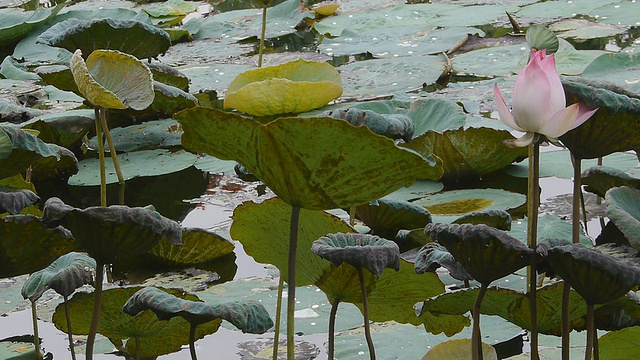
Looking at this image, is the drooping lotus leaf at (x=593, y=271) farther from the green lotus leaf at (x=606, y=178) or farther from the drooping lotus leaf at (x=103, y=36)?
the drooping lotus leaf at (x=103, y=36)

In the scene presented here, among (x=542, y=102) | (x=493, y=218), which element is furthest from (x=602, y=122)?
(x=493, y=218)

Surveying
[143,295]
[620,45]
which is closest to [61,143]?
[143,295]

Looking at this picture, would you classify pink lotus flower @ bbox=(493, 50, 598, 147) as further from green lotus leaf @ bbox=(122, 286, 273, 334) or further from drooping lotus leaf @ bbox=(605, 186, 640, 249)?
drooping lotus leaf @ bbox=(605, 186, 640, 249)

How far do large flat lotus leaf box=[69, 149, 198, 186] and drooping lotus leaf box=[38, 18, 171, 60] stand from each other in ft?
1.14

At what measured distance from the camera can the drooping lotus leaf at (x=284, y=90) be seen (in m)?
2.37

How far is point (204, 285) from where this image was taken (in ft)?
6.14

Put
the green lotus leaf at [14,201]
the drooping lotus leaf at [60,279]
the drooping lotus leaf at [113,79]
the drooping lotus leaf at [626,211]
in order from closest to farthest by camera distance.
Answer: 1. the drooping lotus leaf at [60,279]
2. the green lotus leaf at [14,201]
3. the drooping lotus leaf at [626,211]
4. the drooping lotus leaf at [113,79]

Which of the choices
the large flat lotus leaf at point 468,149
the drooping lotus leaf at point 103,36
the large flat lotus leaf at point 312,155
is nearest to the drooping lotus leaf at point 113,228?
the large flat lotus leaf at point 312,155

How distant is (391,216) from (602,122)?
84 cm

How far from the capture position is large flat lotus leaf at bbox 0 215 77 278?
4.01 ft

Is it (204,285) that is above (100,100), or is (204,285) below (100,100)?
below

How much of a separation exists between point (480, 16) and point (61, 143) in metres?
2.59

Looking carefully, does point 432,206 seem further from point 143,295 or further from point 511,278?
point 143,295

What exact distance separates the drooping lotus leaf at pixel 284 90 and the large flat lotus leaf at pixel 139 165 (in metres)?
0.26
